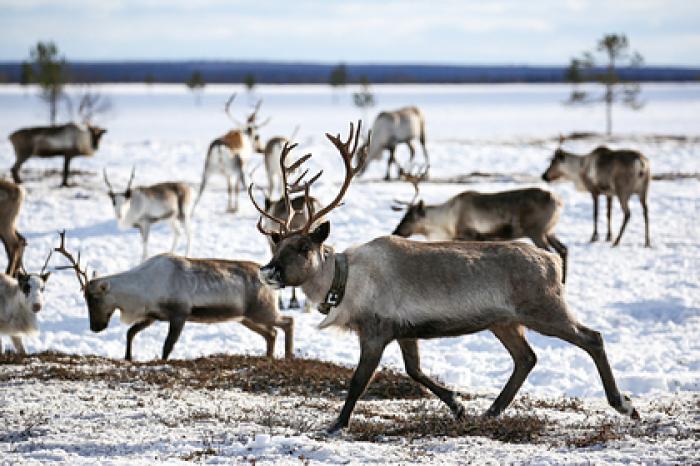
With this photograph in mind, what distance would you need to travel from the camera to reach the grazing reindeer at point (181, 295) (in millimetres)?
9070

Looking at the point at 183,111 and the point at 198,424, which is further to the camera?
the point at 183,111

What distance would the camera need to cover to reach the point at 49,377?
25.7 feet

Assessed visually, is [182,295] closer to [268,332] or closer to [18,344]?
[268,332]

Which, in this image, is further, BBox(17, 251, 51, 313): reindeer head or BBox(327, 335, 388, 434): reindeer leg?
BBox(17, 251, 51, 313): reindeer head

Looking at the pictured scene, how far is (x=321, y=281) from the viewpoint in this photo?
20.4ft

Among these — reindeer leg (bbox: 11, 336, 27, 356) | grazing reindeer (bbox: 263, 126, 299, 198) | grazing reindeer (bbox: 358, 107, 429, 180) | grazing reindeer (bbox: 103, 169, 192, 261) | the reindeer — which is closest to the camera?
reindeer leg (bbox: 11, 336, 27, 356)

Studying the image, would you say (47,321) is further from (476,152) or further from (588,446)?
(476,152)

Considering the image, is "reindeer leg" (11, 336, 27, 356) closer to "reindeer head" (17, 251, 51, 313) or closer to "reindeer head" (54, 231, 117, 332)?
"reindeer head" (17, 251, 51, 313)

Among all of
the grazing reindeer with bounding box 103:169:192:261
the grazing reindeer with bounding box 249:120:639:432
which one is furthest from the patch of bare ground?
the grazing reindeer with bounding box 103:169:192:261

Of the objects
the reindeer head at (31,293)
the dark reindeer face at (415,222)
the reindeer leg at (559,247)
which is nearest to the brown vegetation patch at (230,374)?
the reindeer head at (31,293)

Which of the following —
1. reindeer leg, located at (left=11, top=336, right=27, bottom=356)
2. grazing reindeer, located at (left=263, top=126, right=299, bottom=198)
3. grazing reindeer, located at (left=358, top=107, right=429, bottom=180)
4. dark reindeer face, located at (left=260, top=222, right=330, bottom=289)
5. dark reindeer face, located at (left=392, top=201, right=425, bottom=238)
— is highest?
grazing reindeer, located at (left=358, top=107, right=429, bottom=180)

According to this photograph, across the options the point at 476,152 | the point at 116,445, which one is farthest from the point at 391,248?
the point at 476,152

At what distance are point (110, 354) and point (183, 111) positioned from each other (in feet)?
180

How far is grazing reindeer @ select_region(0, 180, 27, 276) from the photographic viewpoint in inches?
516
